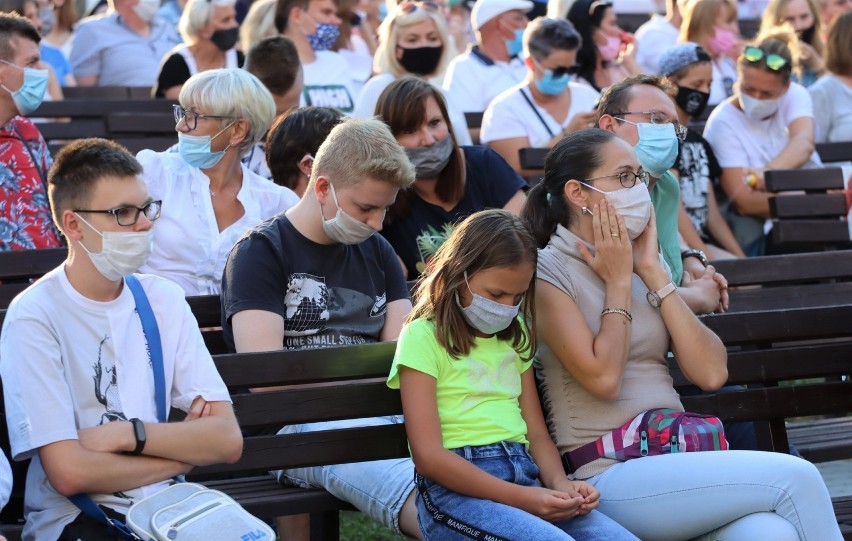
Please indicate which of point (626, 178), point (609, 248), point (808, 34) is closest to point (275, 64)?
point (626, 178)

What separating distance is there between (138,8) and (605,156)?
238 inches

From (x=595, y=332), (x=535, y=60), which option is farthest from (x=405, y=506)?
(x=535, y=60)

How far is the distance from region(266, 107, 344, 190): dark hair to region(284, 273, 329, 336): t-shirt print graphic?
42.0 inches

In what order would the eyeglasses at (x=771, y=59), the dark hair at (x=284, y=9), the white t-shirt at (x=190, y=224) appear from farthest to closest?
the dark hair at (x=284, y=9) < the eyeglasses at (x=771, y=59) < the white t-shirt at (x=190, y=224)

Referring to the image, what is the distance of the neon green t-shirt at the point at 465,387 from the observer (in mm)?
3947

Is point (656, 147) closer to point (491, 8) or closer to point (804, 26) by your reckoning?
point (491, 8)

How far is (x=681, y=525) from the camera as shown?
3.99 metres

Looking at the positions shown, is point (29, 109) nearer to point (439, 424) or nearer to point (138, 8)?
point (439, 424)

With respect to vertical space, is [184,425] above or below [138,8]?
below

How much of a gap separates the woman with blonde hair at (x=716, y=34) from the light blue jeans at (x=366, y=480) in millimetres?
5655

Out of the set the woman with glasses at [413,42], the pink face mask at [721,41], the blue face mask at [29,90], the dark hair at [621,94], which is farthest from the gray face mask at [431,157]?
the pink face mask at [721,41]

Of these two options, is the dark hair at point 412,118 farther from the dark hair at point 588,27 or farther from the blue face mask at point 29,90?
the dark hair at point 588,27

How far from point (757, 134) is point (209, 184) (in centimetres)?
398

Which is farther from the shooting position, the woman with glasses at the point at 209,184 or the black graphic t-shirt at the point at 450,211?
the black graphic t-shirt at the point at 450,211
